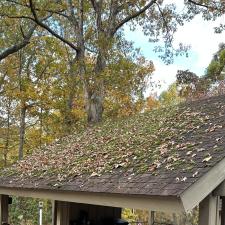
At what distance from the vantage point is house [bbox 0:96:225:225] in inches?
210

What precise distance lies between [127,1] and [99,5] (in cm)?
136

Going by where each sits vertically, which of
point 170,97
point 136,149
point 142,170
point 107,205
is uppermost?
point 170,97

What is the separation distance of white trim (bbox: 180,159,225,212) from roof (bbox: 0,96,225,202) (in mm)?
56

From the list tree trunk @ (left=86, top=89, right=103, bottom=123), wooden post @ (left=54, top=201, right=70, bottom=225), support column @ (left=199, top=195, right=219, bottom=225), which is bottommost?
wooden post @ (left=54, top=201, right=70, bottom=225)

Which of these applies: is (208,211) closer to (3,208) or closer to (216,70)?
(3,208)

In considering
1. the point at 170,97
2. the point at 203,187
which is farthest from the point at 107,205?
the point at 170,97

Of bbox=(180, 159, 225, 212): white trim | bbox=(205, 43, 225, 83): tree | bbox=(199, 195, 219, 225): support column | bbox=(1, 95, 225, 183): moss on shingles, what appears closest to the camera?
bbox=(180, 159, 225, 212): white trim

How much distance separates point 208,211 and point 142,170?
3.75ft

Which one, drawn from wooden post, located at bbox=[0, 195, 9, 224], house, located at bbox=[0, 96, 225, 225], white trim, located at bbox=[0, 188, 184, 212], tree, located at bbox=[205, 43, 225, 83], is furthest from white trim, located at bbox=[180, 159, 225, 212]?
tree, located at bbox=[205, 43, 225, 83]

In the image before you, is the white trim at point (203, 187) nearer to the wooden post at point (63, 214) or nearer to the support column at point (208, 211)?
the support column at point (208, 211)

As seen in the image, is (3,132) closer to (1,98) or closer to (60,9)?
(1,98)

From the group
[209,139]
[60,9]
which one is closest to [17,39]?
[60,9]

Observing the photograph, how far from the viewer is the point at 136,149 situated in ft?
25.7

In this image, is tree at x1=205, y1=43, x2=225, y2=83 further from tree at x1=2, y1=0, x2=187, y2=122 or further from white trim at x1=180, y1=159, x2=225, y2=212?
white trim at x1=180, y1=159, x2=225, y2=212
